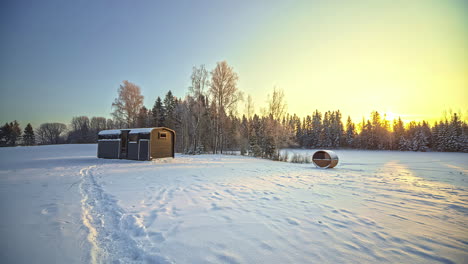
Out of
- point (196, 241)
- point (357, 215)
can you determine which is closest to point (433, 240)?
point (357, 215)

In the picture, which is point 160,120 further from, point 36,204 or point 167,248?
point 167,248

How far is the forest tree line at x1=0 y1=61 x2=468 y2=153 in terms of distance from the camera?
2128cm

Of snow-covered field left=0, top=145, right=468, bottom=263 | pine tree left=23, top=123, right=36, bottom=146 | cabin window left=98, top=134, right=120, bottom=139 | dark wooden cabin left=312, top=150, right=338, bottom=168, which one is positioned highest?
pine tree left=23, top=123, right=36, bottom=146

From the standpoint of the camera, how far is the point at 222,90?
20.9m

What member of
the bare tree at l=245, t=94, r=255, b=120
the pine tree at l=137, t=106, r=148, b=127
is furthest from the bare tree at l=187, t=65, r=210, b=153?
the pine tree at l=137, t=106, r=148, b=127

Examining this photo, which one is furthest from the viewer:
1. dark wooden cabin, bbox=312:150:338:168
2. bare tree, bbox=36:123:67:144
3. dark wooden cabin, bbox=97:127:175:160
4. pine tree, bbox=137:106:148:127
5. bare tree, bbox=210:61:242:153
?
bare tree, bbox=36:123:67:144

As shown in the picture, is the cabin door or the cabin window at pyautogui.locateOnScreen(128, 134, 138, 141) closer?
the cabin window at pyautogui.locateOnScreen(128, 134, 138, 141)

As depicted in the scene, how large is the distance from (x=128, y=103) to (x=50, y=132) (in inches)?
1530

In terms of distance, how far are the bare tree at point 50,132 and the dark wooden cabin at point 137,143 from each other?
147 feet

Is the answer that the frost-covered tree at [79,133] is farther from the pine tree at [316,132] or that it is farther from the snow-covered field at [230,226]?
the pine tree at [316,132]

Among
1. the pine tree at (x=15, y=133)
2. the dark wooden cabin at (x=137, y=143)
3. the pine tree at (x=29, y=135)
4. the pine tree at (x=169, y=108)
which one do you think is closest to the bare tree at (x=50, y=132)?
the pine tree at (x=29, y=135)

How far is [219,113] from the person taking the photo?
21250 millimetres

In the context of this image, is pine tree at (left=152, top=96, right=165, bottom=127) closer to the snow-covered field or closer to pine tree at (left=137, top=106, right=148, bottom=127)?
pine tree at (left=137, top=106, right=148, bottom=127)

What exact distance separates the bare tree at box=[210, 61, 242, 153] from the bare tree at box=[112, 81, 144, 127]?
12680 millimetres
